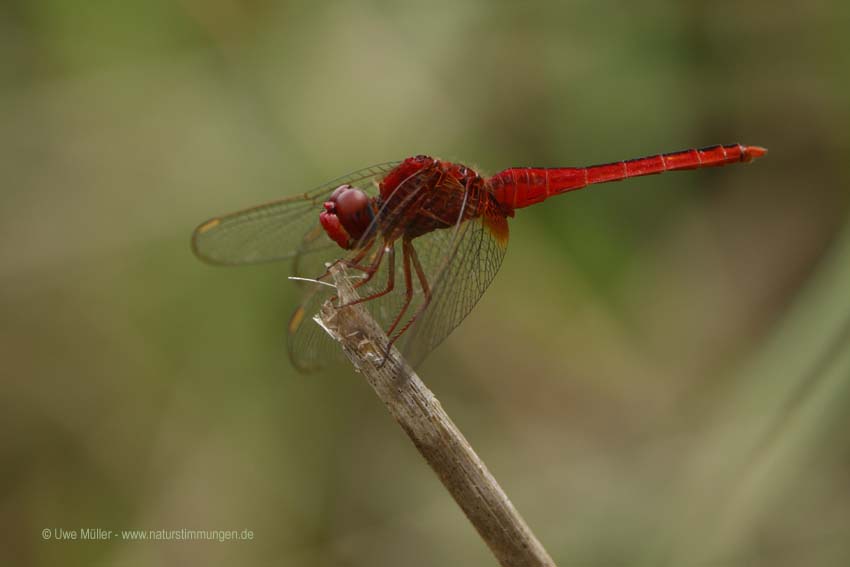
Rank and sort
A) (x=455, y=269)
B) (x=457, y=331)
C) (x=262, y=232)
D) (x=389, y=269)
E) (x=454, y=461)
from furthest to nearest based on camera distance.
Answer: (x=457, y=331) → (x=262, y=232) → (x=389, y=269) → (x=455, y=269) → (x=454, y=461)


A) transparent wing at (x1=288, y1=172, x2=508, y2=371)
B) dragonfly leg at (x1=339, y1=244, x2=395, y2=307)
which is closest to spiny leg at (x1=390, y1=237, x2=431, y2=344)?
transparent wing at (x1=288, y1=172, x2=508, y2=371)

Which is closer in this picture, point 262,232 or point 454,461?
point 454,461

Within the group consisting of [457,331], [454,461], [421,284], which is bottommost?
[457,331]

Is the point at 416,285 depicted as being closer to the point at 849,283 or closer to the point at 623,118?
the point at 849,283

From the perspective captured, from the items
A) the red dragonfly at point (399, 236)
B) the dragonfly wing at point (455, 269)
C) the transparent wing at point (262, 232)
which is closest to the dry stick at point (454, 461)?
the dragonfly wing at point (455, 269)

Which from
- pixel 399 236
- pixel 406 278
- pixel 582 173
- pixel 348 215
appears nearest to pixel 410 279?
pixel 406 278

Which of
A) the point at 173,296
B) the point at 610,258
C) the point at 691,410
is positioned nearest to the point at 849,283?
the point at 691,410

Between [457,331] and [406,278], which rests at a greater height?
[406,278]

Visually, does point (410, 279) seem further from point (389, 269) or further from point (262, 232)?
point (262, 232)
